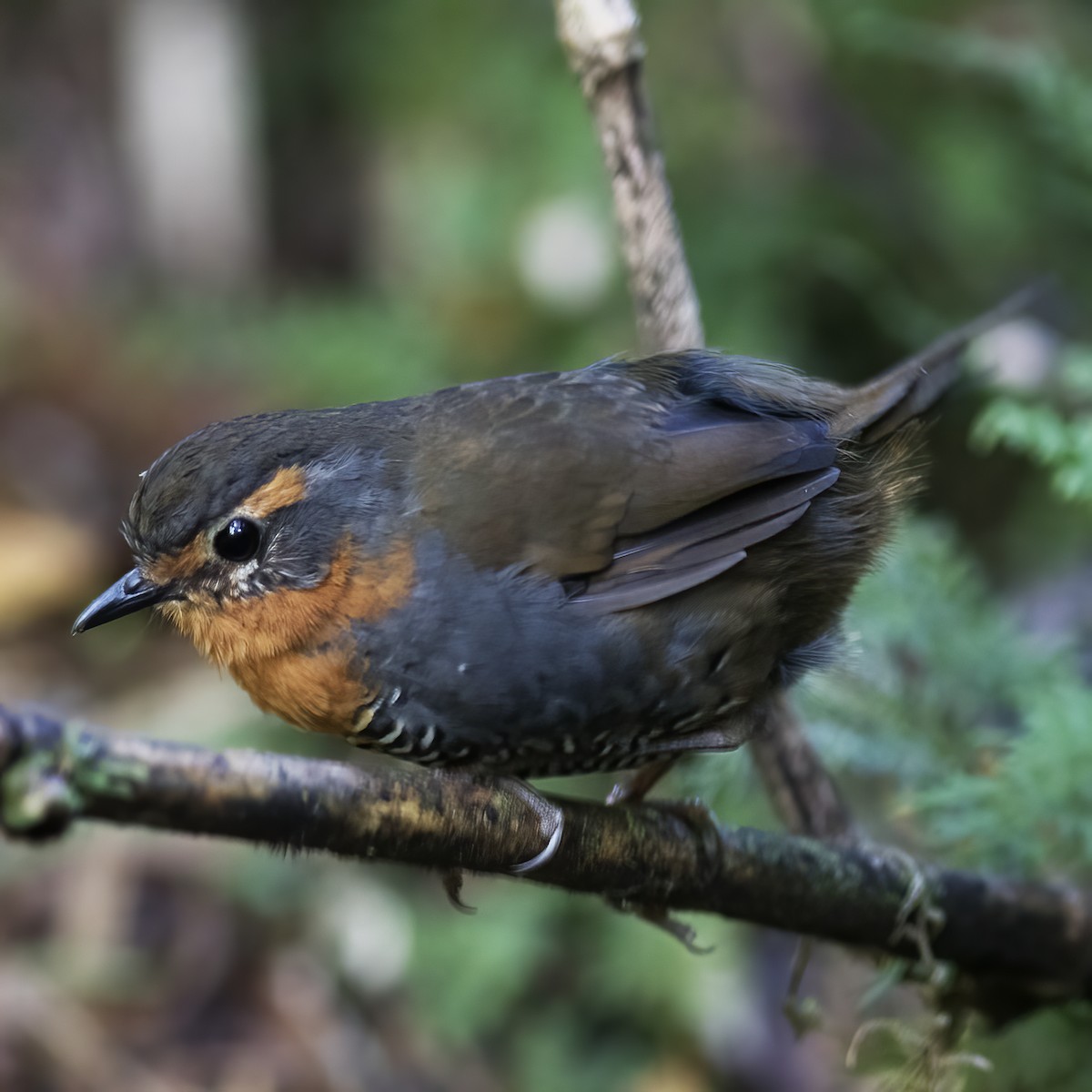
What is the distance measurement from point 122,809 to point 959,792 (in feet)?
6.45

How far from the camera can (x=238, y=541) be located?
97.2 inches

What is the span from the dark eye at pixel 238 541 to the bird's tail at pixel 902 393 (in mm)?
1174

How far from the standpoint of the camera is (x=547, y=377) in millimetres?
2781

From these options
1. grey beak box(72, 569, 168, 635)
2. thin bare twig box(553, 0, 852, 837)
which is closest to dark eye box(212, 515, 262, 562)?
grey beak box(72, 569, 168, 635)

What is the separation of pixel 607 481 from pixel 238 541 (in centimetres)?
68

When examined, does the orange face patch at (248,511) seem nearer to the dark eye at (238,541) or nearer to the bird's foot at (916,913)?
the dark eye at (238,541)

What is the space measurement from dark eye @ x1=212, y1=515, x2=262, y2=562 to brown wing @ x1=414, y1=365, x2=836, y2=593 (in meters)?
0.30

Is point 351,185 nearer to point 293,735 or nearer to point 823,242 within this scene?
point 823,242

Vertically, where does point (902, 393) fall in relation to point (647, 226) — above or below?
below

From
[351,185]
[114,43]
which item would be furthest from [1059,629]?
[114,43]

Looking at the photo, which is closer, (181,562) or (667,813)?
(181,562)

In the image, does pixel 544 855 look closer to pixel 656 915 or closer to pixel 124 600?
pixel 656 915

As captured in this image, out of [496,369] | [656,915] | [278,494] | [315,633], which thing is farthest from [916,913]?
[496,369]

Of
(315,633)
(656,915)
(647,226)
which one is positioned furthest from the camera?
(647,226)
